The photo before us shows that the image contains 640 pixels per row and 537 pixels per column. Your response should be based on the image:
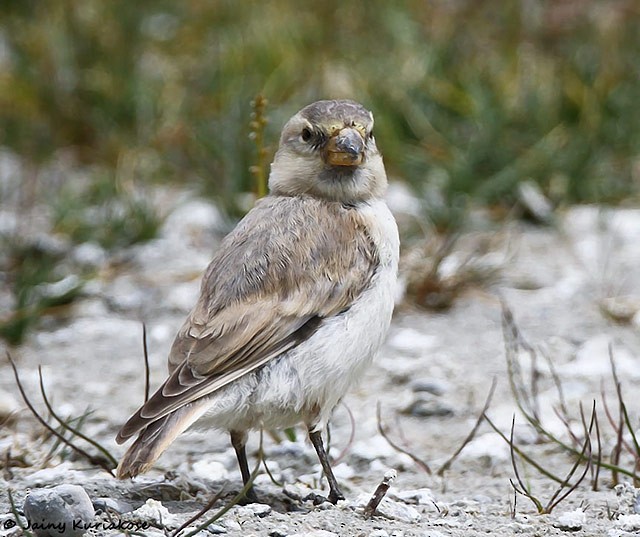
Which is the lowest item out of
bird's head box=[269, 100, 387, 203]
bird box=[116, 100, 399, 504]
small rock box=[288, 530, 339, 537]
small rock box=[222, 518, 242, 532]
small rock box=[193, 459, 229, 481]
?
small rock box=[193, 459, 229, 481]

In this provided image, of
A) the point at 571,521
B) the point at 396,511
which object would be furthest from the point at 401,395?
the point at 571,521

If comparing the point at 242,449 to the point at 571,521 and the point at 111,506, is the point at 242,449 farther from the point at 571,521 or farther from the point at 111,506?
the point at 571,521

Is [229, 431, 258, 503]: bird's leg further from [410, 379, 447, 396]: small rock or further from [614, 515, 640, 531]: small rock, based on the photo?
[410, 379, 447, 396]: small rock

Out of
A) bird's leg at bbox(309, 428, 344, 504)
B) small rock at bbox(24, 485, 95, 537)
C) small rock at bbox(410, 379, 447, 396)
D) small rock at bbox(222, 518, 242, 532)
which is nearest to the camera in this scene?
small rock at bbox(24, 485, 95, 537)

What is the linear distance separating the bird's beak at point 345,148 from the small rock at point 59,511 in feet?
4.99

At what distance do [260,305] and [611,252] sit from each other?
298 cm

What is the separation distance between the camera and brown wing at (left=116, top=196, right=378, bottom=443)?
11.0 ft

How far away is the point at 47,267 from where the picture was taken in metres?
5.64

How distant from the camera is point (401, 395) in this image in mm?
4805

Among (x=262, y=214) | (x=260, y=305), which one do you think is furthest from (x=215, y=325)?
(x=262, y=214)

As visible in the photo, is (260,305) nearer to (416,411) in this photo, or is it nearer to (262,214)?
(262,214)

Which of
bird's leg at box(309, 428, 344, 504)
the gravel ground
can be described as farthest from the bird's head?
bird's leg at box(309, 428, 344, 504)

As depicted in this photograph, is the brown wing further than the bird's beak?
No

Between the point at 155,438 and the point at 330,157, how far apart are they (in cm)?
127
